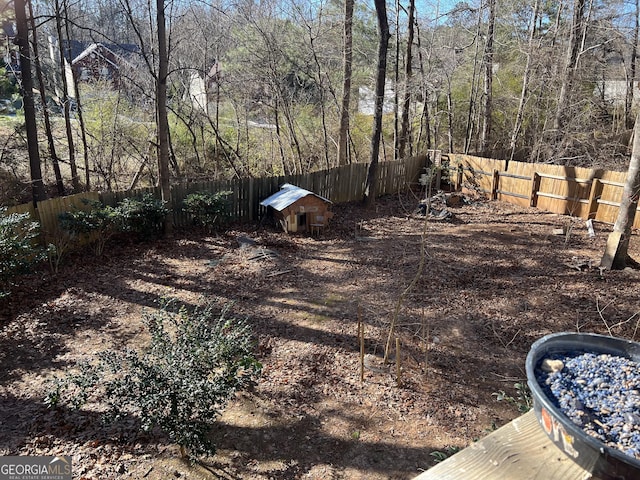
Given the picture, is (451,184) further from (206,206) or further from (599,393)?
(599,393)

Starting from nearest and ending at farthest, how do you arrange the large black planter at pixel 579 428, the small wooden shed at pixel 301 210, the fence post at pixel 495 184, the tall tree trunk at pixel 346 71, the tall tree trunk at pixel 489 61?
the large black planter at pixel 579 428 < the small wooden shed at pixel 301 210 < the tall tree trunk at pixel 346 71 < the fence post at pixel 495 184 < the tall tree trunk at pixel 489 61

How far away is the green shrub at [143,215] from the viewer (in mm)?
8070

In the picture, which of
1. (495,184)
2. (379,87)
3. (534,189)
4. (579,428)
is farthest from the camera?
(495,184)

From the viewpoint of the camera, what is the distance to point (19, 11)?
7.30 metres

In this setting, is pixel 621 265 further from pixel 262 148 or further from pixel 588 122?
pixel 262 148

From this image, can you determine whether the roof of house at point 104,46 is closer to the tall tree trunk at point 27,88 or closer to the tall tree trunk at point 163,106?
the tall tree trunk at point 163,106

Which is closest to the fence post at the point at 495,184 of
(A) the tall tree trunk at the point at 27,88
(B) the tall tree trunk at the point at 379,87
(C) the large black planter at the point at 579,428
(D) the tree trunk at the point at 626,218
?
(B) the tall tree trunk at the point at 379,87

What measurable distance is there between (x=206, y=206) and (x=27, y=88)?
389 centimetres

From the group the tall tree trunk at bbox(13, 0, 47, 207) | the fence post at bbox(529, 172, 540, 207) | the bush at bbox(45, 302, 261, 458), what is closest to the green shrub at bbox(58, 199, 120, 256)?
the tall tree trunk at bbox(13, 0, 47, 207)

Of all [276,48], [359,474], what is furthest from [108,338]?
[276,48]

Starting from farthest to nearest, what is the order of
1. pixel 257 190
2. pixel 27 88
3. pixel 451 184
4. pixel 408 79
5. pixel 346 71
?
pixel 451 184
pixel 408 79
pixel 346 71
pixel 257 190
pixel 27 88

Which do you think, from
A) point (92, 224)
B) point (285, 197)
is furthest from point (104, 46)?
point (285, 197)

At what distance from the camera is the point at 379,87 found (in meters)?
10.8

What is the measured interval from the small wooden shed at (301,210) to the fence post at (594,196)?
6.43 m
